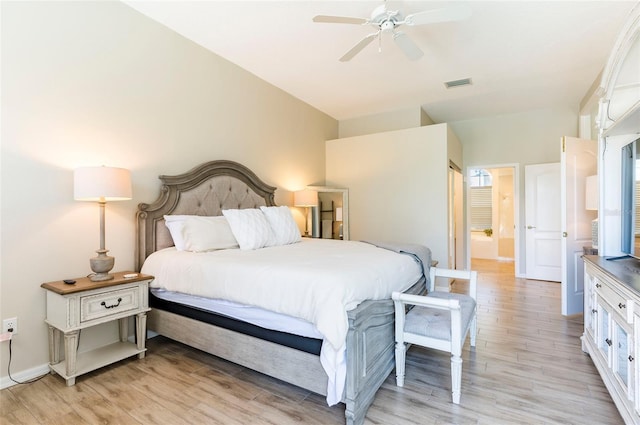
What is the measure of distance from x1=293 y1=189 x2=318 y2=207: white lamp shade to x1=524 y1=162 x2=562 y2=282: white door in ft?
12.6

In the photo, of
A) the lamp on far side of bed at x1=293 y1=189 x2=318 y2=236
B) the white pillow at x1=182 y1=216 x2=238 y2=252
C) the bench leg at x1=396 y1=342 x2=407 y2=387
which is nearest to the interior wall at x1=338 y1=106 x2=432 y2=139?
the lamp on far side of bed at x1=293 y1=189 x2=318 y2=236

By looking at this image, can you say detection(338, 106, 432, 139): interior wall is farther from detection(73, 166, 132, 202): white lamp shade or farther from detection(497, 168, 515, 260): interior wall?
detection(73, 166, 132, 202): white lamp shade

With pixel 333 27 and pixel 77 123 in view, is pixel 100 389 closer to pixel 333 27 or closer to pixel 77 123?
pixel 77 123

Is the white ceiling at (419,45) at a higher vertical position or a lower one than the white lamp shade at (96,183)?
higher

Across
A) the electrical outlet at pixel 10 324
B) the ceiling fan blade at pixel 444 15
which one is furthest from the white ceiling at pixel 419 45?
the electrical outlet at pixel 10 324

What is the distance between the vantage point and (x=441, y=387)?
2.06 metres

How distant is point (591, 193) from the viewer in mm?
3219

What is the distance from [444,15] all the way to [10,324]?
11.9 feet

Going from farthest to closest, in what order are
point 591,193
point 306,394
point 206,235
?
point 591,193 → point 206,235 → point 306,394

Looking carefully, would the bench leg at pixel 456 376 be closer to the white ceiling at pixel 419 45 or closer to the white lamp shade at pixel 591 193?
the white lamp shade at pixel 591 193

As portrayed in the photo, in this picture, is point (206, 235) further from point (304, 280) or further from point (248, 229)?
point (304, 280)

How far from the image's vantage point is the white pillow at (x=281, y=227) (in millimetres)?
3258

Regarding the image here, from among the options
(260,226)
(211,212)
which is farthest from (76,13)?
(260,226)

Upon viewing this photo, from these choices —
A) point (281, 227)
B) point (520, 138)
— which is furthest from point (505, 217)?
point (281, 227)
